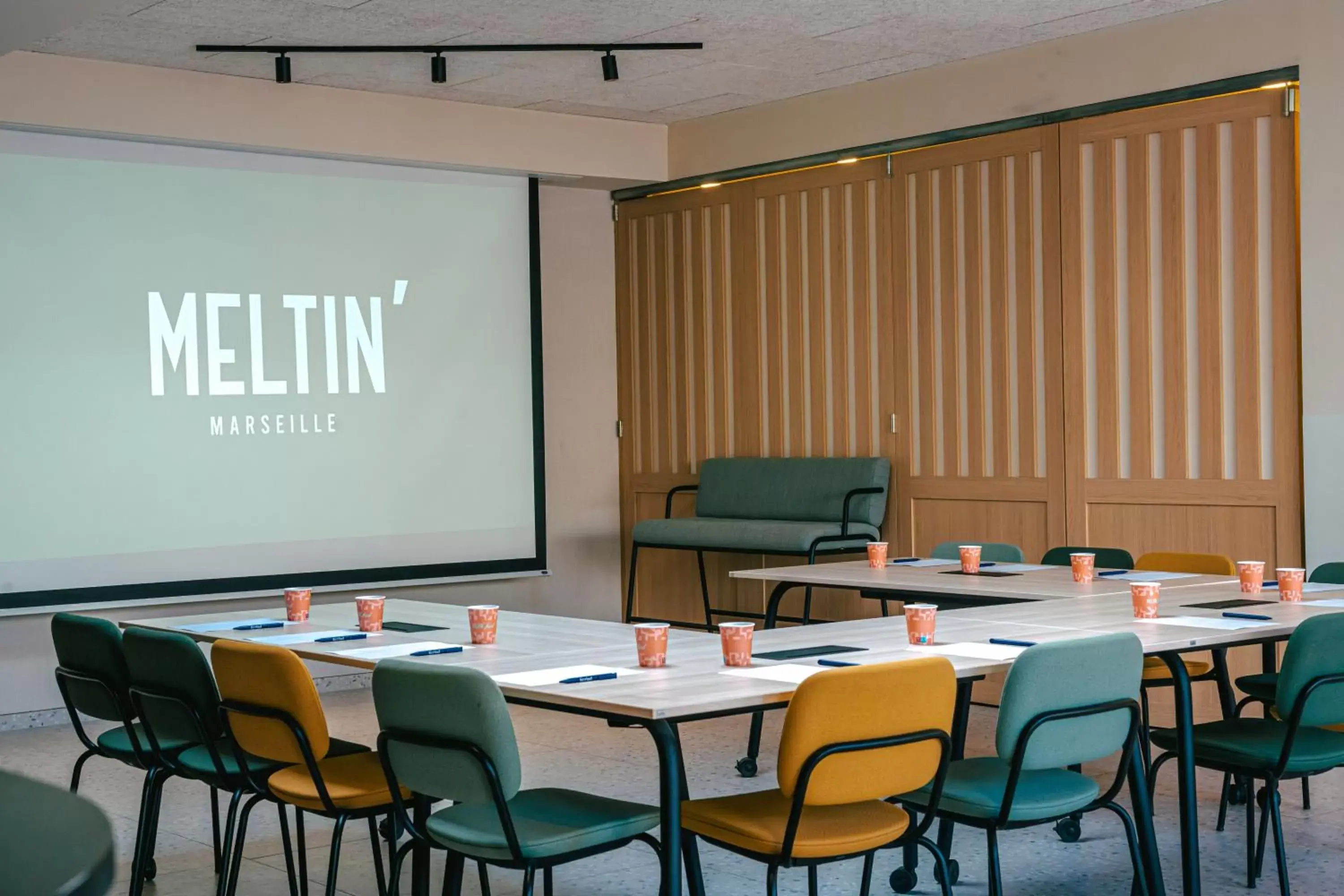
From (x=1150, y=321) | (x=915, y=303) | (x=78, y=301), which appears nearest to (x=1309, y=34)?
(x=1150, y=321)

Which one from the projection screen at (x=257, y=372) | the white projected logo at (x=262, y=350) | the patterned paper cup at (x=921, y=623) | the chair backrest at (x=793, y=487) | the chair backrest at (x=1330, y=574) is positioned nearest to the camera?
the patterned paper cup at (x=921, y=623)

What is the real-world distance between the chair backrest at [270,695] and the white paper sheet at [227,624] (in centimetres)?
80

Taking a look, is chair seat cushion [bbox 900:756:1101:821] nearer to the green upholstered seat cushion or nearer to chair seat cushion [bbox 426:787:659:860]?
the green upholstered seat cushion

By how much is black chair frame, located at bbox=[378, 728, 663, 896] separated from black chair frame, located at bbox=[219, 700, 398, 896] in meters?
0.13

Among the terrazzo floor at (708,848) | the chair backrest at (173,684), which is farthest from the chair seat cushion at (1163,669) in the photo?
the chair backrest at (173,684)

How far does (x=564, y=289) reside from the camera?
30.4 ft

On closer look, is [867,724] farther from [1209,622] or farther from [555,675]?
[1209,622]

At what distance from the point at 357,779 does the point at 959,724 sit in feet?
5.87

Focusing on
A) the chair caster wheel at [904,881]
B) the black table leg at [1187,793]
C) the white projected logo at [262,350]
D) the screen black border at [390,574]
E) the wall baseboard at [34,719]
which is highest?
the white projected logo at [262,350]

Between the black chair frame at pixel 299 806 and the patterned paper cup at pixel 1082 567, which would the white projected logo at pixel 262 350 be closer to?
the black chair frame at pixel 299 806

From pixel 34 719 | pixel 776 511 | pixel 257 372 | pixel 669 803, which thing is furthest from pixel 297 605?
pixel 776 511

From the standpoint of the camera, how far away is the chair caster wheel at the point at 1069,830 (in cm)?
461

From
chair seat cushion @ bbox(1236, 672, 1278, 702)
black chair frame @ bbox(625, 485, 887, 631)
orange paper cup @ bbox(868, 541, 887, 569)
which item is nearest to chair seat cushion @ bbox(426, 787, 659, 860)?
chair seat cushion @ bbox(1236, 672, 1278, 702)

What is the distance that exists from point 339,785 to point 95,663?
100cm
